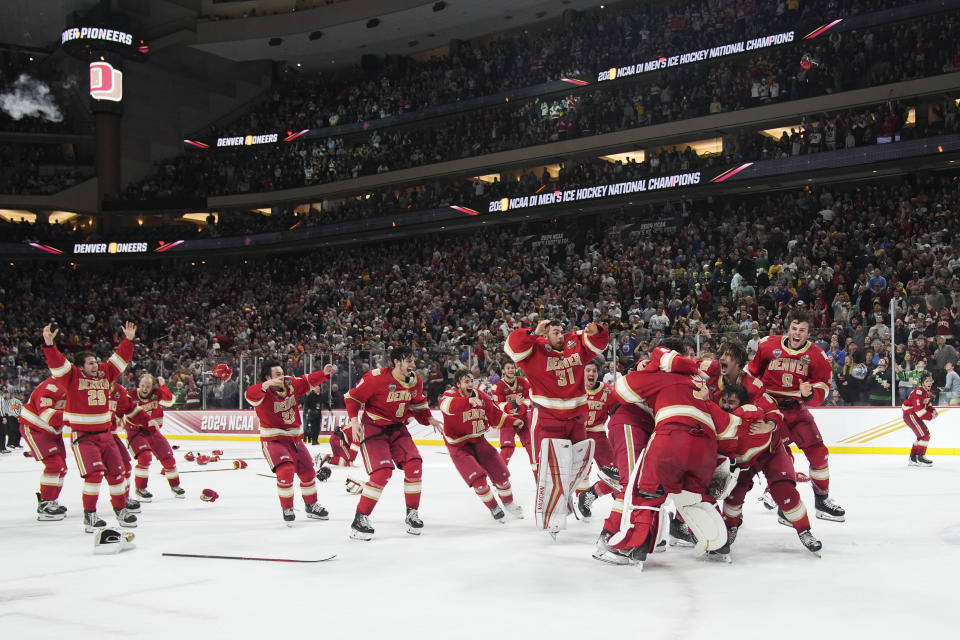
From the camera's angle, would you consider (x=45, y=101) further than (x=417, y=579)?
Yes

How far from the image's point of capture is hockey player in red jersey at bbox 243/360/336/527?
28.9 ft

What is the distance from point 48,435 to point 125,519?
224 cm

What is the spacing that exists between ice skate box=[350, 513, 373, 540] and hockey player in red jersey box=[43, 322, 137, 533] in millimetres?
2338

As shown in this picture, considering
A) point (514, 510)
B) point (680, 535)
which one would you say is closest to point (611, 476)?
point (514, 510)

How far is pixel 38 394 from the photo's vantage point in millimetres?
9938

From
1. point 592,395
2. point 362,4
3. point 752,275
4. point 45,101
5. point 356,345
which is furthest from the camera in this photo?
point 45,101

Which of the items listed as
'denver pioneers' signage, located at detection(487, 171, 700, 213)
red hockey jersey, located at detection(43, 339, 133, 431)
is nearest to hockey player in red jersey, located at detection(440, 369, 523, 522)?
red hockey jersey, located at detection(43, 339, 133, 431)

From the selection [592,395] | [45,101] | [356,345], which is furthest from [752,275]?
[45,101]

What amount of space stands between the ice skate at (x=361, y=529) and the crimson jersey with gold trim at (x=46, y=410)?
14.0 ft

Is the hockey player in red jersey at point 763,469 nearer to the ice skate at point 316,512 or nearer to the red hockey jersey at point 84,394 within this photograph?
the ice skate at point 316,512

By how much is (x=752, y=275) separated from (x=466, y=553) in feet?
58.0

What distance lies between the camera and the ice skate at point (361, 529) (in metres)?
7.66

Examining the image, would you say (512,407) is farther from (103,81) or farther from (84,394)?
(103,81)

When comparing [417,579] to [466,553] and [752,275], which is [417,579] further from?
[752,275]
